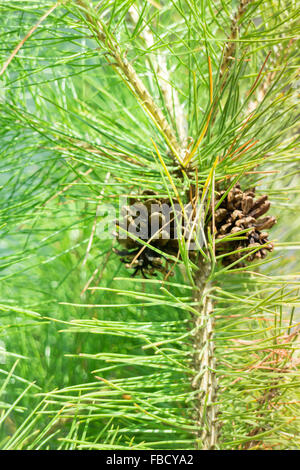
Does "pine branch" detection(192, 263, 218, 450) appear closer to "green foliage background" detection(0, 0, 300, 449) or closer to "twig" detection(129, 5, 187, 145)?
"green foliage background" detection(0, 0, 300, 449)

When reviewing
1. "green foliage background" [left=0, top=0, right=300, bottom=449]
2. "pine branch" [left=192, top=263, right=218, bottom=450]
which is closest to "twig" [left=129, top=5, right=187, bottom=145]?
"green foliage background" [left=0, top=0, right=300, bottom=449]

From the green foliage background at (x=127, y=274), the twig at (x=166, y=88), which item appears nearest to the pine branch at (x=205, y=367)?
the green foliage background at (x=127, y=274)

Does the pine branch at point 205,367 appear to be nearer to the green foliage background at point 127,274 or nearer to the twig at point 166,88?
the green foliage background at point 127,274

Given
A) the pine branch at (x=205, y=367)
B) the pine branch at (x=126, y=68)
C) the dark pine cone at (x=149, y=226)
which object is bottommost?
the pine branch at (x=205, y=367)

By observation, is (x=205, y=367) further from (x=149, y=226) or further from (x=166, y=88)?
(x=166, y=88)

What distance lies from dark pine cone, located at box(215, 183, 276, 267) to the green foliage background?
0.6 inches

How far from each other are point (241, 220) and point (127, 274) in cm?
15

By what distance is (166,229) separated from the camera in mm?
281

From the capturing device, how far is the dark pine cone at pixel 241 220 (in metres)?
0.28

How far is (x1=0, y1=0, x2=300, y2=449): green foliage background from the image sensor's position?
28cm

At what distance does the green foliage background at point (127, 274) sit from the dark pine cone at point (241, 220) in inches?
0.6
